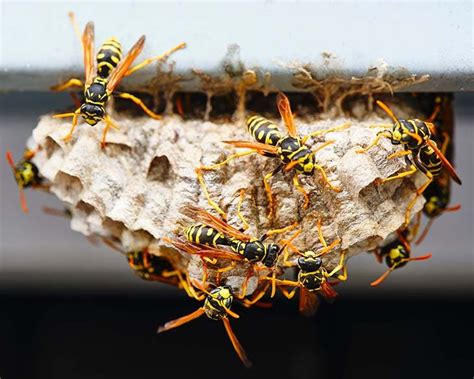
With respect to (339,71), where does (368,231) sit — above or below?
below

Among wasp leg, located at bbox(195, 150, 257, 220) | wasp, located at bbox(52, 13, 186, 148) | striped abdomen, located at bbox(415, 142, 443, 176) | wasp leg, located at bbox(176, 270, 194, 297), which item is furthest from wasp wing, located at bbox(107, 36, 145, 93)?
striped abdomen, located at bbox(415, 142, 443, 176)

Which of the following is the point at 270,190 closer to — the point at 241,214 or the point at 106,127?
the point at 241,214

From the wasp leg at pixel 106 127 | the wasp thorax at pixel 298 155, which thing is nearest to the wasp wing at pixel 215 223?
the wasp thorax at pixel 298 155

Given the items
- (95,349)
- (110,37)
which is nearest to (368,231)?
(110,37)

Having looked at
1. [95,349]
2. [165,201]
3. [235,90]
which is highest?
[235,90]

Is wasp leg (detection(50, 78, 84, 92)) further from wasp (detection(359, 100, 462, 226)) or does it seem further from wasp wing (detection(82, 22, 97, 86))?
wasp (detection(359, 100, 462, 226))

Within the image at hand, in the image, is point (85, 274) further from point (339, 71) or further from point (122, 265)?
point (339, 71)

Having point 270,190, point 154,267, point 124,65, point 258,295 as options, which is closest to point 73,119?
point 124,65
